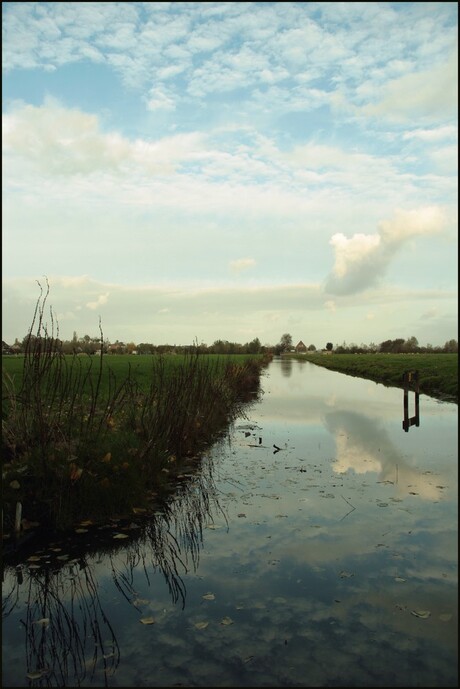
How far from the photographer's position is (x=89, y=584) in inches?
234

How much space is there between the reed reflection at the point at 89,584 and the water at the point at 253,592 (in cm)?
2

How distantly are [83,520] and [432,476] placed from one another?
6.83 metres

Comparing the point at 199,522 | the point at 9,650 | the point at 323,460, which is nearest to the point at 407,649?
the point at 9,650

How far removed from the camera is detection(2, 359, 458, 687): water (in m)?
4.33

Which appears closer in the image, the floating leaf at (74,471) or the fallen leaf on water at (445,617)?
the fallen leaf on water at (445,617)

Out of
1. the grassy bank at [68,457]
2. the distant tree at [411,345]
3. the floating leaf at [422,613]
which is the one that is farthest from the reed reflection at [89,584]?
the distant tree at [411,345]

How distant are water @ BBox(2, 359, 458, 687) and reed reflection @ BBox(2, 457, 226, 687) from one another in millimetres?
18

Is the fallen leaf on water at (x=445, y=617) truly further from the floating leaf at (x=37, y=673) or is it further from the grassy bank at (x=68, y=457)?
the grassy bank at (x=68, y=457)

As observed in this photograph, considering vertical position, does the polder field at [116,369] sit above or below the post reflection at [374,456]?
above

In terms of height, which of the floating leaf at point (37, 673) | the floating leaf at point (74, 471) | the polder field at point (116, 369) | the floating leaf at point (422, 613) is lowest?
the floating leaf at point (37, 673)

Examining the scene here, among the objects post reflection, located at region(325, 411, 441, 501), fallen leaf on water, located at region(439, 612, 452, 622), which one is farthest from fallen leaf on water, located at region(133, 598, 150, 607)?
post reflection, located at region(325, 411, 441, 501)

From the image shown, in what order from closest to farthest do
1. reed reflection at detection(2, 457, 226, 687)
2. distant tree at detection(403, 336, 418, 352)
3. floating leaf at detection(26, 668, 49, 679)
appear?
floating leaf at detection(26, 668, 49, 679) < reed reflection at detection(2, 457, 226, 687) < distant tree at detection(403, 336, 418, 352)

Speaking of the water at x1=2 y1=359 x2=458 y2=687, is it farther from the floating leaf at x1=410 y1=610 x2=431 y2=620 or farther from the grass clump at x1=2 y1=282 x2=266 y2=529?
the grass clump at x1=2 y1=282 x2=266 y2=529

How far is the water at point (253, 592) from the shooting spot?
433 cm
